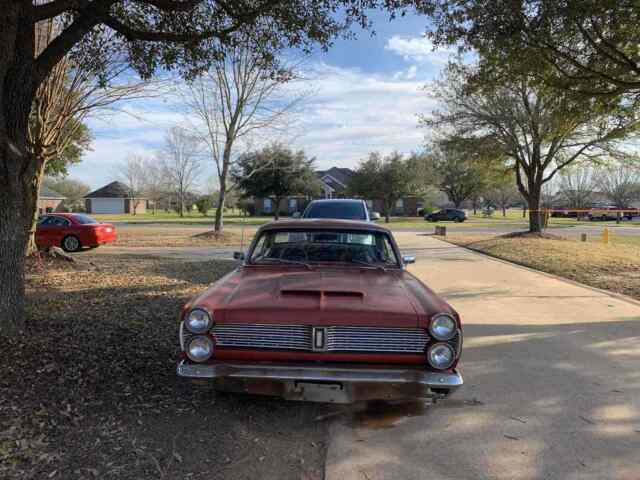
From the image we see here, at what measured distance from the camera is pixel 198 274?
10.3 meters

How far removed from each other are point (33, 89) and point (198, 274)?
5.95 metres

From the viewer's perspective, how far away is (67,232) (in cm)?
1550

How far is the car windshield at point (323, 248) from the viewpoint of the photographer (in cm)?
473

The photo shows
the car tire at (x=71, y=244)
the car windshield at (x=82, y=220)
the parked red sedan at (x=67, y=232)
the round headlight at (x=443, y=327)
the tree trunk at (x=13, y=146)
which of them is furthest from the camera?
the car windshield at (x=82, y=220)

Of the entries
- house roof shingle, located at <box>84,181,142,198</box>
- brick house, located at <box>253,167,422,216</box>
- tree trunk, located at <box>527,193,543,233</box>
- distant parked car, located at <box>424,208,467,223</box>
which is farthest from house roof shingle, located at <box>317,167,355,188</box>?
tree trunk, located at <box>527,193,543,233</box>

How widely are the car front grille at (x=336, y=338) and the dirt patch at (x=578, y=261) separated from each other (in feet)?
24.3

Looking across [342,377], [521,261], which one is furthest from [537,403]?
[521,261]

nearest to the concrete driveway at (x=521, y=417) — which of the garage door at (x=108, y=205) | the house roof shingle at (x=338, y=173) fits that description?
the house roof shingle at (x=338, y=173)

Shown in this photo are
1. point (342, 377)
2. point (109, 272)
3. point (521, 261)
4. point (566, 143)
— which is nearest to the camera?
point (342, 377)

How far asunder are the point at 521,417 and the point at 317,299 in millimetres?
1904

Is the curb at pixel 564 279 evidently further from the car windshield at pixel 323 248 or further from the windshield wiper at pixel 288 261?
the windshield wiper at pixel 288 261

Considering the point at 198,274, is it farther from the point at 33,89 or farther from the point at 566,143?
the point at 566,143

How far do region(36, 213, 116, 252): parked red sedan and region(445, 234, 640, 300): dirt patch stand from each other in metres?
13.2

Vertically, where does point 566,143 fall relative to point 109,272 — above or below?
above
